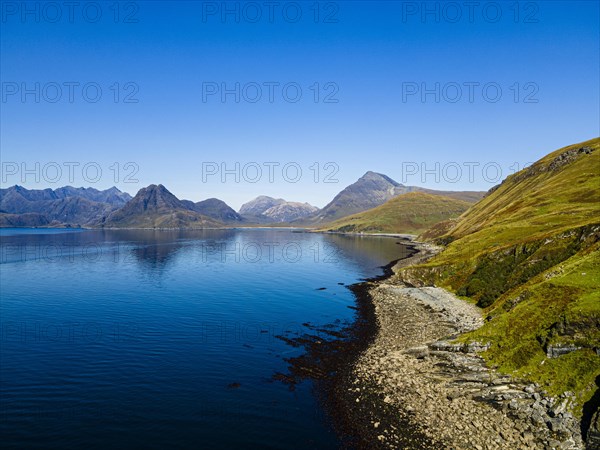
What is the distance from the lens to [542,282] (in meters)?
51.0

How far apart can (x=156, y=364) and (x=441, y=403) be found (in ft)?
116

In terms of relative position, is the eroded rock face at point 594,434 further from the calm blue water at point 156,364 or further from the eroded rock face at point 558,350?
the calm blue water at point 156,364

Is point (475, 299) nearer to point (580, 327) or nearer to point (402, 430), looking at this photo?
point (580, 327)

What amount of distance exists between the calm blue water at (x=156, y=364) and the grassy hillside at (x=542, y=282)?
74.6 feet

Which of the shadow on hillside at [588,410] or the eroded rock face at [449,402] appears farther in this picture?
the eroded rock face at [449,402]

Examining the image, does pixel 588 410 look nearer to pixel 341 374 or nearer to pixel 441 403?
pixel 441 403

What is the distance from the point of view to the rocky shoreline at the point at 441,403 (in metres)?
28.8

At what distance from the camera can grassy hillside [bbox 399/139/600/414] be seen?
34531mm

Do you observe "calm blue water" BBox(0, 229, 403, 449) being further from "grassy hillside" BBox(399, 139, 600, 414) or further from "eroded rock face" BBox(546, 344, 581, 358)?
"eroded rock face" BBox(546, 344, 581, 358)

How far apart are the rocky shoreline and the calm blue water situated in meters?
5.27

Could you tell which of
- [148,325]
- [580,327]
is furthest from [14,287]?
[580,327]

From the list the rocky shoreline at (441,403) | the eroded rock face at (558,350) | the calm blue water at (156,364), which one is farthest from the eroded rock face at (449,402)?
the calm blue water at (156,364)

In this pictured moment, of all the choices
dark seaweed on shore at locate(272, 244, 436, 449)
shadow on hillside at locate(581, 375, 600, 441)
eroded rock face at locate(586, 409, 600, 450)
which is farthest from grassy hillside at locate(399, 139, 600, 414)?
dark seaweed on shore at locate(272, 244, 436, 449)

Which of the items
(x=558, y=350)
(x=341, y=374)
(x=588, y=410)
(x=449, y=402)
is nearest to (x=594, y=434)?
(x=588, y=410)
